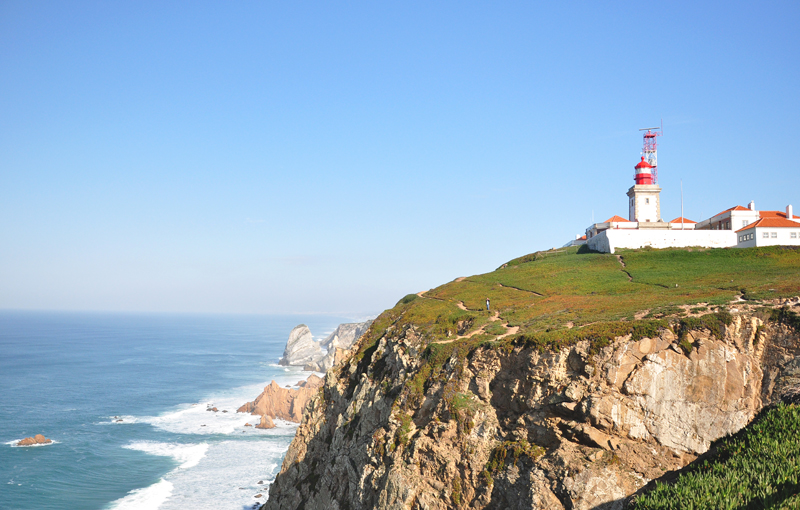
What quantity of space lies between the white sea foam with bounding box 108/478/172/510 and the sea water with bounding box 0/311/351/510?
96 millimetres

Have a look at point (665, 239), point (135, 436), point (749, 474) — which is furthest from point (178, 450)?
point (749, 474)

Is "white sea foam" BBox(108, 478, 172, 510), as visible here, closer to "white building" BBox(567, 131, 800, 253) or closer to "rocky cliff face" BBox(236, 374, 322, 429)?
"rocky cliff face" BBox(236, 374, 322, 429)

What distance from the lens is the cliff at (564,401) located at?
70.6ft

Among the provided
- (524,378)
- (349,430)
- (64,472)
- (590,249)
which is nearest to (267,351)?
(64,472)

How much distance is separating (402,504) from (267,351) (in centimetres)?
15899

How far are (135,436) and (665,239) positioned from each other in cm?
7044

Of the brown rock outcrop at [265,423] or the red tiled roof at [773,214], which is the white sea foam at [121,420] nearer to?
the brown rock outcrop at [265,423]

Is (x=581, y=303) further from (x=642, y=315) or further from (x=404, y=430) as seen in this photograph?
(x=404, y=430)

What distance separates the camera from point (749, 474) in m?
14.0

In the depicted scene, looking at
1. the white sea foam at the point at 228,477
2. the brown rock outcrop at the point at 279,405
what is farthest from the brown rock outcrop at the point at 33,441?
the brown rock outcrop at the point at 279,405

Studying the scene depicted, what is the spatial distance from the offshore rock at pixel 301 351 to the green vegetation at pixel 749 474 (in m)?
125

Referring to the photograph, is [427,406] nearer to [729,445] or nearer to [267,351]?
[729,445]

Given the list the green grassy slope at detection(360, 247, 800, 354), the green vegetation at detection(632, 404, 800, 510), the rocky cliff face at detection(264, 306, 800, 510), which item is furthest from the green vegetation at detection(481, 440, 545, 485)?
the green vegetation at detection(632, 404, 800, 510)

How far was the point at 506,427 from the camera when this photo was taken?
2414 cm
